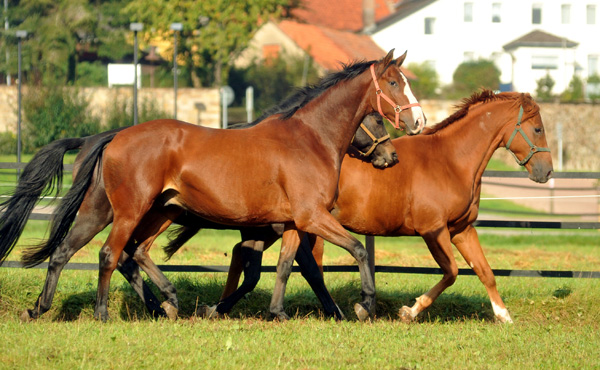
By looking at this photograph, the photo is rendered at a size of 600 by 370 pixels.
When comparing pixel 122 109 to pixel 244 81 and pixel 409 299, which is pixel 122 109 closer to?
pixel 244 81

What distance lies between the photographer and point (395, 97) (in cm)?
682

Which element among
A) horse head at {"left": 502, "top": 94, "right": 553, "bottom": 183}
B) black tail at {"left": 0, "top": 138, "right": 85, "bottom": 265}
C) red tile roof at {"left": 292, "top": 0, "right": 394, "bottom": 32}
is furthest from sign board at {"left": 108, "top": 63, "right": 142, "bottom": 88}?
horse head at {"left": 502, "top": 94, "right": 553, "bottom": 183}

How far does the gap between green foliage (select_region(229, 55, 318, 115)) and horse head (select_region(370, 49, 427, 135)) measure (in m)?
35.3

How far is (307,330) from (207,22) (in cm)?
3611

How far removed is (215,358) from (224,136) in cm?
209

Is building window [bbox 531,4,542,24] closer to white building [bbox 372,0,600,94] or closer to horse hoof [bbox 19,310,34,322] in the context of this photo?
white building [bbox 372,0,600,94]

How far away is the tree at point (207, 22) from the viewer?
39219 millimetres

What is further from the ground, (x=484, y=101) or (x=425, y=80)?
(x=425, y=80)

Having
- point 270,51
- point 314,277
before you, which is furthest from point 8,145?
point 314,277

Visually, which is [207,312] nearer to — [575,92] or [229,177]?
[229,177]

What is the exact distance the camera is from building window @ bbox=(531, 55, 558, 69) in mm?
53375

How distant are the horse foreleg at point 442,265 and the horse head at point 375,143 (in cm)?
76

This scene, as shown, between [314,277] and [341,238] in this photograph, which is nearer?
[341,238]

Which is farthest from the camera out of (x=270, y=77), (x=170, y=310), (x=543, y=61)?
(x=543, y=61)
